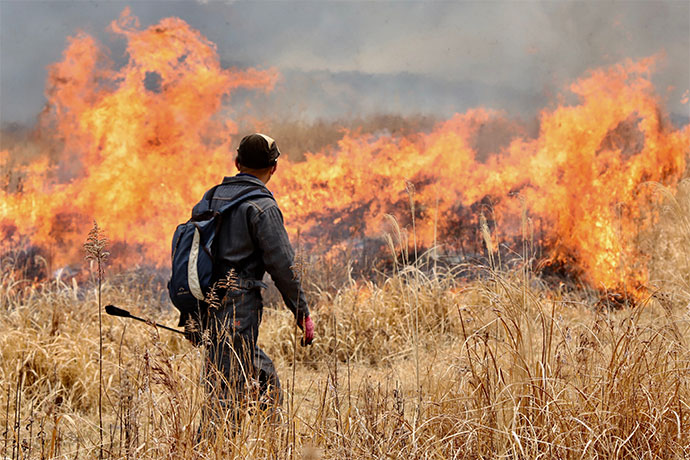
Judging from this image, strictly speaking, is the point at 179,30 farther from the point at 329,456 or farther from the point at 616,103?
the point at 329,456

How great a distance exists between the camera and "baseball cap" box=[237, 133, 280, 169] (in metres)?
2.40

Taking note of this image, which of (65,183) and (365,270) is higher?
(65,183)

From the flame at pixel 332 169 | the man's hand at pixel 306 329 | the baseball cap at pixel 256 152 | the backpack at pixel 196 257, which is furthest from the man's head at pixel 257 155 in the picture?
the flame at pixel 332 169

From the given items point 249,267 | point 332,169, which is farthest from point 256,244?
point 332,169

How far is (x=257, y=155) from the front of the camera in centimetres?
242

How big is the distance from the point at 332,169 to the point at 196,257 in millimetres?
6749

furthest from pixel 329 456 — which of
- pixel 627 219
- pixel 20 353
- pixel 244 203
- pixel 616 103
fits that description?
pixel 616 103

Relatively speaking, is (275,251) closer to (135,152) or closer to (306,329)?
(306,329)

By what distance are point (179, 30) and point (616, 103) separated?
720cm

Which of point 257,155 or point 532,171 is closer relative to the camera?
point 257,155

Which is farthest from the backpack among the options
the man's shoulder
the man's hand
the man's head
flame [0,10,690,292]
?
flame [0,10,690,292]

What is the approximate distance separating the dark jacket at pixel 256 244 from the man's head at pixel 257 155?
0.23ft

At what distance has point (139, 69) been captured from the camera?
336 inches

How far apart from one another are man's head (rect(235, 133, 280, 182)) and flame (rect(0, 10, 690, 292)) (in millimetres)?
5719
